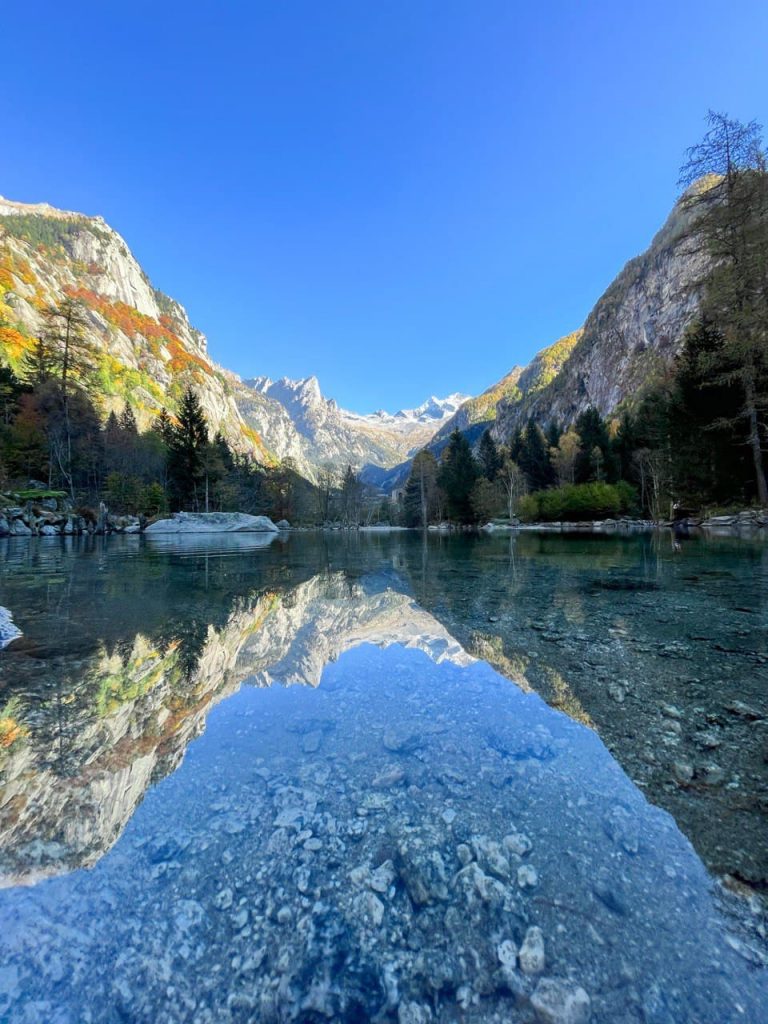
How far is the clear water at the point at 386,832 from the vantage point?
1.14 metres

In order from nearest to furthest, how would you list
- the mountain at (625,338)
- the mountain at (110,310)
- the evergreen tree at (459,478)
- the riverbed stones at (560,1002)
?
the riverbed stones at (560,1002), the evergreen tree at (459,478), the mountain at (110,310), the mountain at (625,338)

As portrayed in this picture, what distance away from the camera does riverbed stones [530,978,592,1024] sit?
1.07m

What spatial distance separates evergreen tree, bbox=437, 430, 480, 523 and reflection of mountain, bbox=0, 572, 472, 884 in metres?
46.4

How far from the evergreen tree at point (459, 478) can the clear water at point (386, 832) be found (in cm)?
4763

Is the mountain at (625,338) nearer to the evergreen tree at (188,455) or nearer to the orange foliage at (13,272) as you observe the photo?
the evergreen tree at (188,455)

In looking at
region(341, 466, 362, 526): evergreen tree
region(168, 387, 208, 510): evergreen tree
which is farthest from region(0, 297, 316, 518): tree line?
region(341, 466, 362, 526): evergreen tree

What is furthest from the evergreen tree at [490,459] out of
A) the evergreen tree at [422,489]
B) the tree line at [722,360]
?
the tree line at [722,360]

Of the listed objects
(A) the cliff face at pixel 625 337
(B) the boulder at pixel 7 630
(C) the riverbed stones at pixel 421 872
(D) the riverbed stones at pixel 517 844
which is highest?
(A) the cliff face at pixel 625 337

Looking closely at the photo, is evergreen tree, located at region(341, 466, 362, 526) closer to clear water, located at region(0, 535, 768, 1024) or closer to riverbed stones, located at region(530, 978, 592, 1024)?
clear water, located at region(0, 535, 768, 1024)

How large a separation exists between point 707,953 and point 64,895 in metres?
2.00

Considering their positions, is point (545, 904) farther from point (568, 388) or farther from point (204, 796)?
point (568, 388)

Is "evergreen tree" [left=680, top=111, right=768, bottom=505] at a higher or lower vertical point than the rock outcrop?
higher

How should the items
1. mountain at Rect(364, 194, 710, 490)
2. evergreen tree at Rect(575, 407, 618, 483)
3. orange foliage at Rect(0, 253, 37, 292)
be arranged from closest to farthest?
evergreen tree at Rect(575, 407, 618, 483) → orange foliage at Rect(0, 253, 37, 292) → mountain at Rect(364, 194, 710, 490)

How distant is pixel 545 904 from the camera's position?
4.55 feet
